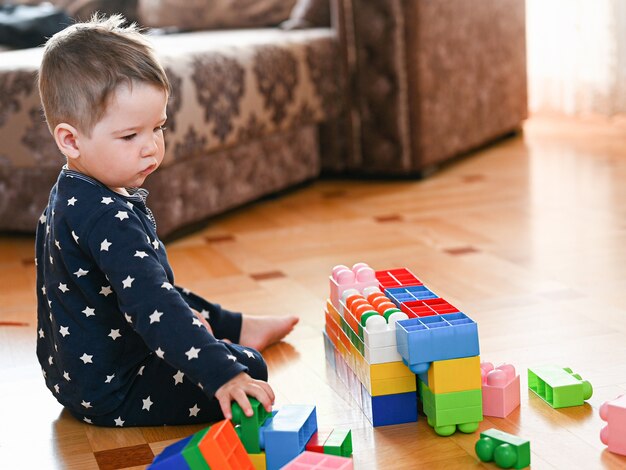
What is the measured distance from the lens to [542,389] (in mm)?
1249

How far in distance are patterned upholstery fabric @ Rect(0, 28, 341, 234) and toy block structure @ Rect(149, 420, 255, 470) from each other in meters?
1.28

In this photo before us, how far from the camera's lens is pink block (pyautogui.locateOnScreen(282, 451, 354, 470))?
1000 mm

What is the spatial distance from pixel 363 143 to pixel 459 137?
14.9 inches

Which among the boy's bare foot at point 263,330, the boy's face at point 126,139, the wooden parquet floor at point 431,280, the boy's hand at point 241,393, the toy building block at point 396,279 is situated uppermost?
the boy's face at point 126,139

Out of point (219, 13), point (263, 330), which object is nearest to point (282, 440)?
Answer: point (263, 330)

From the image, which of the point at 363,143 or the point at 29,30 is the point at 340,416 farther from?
the point at 29,30

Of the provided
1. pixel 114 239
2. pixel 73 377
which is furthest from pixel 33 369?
pixel 114 239

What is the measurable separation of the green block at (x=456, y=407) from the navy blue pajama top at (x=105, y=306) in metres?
0.24

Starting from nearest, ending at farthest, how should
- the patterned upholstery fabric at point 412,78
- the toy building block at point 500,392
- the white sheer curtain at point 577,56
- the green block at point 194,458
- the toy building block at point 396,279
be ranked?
the green block at point 194,458 → the toy building block at point 500,392 → the toy building block at point 396,279 → the patterned upholstery fabric at point 412,78 → the white sheer curtain at point 577,56

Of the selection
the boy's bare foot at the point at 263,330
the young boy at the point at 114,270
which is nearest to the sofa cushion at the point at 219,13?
the boy's bare foot at the point at 263,330

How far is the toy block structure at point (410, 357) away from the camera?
1114 mm

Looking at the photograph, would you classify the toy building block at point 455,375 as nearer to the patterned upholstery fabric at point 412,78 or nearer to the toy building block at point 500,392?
the toy building block at point 500,392

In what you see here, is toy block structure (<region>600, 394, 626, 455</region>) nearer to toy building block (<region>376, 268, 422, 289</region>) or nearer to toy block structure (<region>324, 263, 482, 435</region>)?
toy block structure (<region>324, 263, 482, 435</region>)

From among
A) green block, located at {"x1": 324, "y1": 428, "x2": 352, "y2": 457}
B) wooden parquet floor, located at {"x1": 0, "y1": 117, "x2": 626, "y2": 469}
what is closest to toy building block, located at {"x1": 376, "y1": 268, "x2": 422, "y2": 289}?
wooden parquet floor, located at {"x1": 0, "y1": 117, "x2": 626, "y2": 469}
